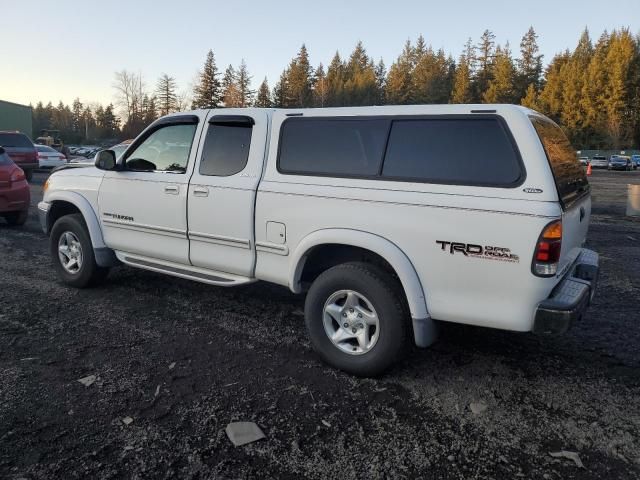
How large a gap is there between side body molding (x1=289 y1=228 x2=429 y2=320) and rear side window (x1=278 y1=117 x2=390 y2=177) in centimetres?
48

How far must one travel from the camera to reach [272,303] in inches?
216

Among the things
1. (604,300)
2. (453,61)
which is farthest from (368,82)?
(604,300)

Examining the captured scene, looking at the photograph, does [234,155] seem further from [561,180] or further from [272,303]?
[561,180]

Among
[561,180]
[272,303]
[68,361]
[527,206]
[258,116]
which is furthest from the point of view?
[272,303]

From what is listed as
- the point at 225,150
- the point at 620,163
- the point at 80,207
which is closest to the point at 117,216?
the point at 80,207

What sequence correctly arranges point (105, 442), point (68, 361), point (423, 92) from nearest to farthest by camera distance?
point (105, 442) → point (68, 361) → point (423, 92)

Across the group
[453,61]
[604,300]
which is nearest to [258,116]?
[604,300]

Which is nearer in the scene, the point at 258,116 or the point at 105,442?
the point at 105,442

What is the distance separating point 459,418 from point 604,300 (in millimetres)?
3529

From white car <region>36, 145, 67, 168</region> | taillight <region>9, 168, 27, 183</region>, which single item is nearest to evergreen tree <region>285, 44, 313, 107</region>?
white car <region>36, 145, 67, 168</region>

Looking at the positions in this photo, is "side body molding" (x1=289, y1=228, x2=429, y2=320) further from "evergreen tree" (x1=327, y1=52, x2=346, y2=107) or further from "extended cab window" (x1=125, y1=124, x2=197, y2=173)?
"evergreen tree" (x1=327, y1=52, x2=346, y2=107)

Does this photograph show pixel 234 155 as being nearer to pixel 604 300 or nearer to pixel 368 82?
pixel 604 300

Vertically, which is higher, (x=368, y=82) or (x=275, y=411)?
(x=368, y=82)

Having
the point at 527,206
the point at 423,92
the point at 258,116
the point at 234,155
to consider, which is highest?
the point at 423,92
